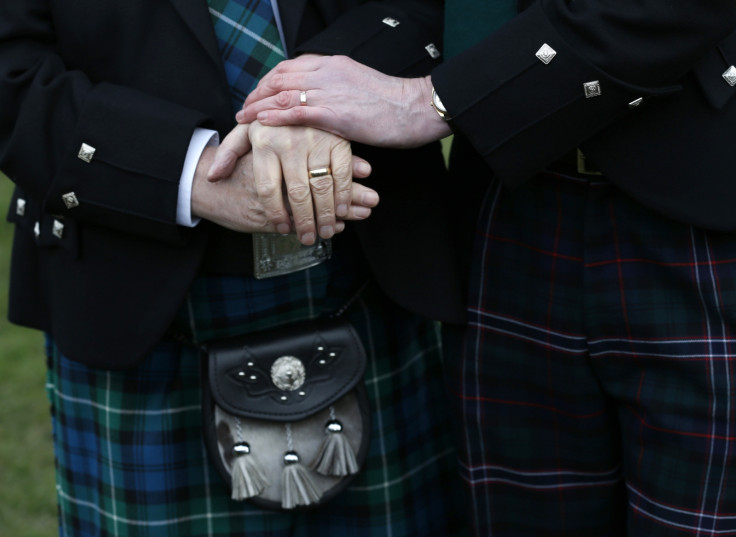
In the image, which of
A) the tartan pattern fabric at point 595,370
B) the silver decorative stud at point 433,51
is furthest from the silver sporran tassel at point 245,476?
the silver decorative stud at point 433,51

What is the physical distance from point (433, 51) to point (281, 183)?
1.23ft

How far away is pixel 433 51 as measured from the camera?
1688mm

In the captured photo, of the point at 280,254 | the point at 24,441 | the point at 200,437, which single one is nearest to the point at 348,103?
the point at 280,254

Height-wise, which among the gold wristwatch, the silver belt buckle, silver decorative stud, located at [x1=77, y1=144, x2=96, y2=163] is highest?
the gold wristwatch

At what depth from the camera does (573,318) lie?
166 centimetres

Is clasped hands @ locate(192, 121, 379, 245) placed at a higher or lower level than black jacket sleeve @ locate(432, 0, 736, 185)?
lower

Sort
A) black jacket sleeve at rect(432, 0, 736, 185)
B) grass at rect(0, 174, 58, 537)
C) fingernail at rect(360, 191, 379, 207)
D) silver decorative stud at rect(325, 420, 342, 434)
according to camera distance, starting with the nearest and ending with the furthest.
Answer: black jacket sleeve at rect(432, 0, 736, 185) → fingernail at rect(360, 191, 379, 207) → silver decorative stud at rect(325, 420, 342, 434) → grass at rect(0, 174, 58, 537)

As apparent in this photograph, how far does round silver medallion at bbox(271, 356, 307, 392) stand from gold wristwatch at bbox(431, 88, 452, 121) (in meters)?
0.51

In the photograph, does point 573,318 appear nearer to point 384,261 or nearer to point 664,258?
point 664,258

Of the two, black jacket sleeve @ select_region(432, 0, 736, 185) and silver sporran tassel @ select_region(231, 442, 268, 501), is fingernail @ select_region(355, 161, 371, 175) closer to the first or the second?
black jacket sleeve @ select_region(432, 0, 736, 185)

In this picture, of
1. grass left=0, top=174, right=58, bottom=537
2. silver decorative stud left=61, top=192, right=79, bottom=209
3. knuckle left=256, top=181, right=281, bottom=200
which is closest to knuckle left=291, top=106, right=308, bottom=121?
knuckle left=256, top=181, right=281, bottom=200

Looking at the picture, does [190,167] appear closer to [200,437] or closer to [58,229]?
[58,229]

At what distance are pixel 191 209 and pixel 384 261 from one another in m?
0.34

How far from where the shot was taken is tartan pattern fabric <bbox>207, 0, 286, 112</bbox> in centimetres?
162
